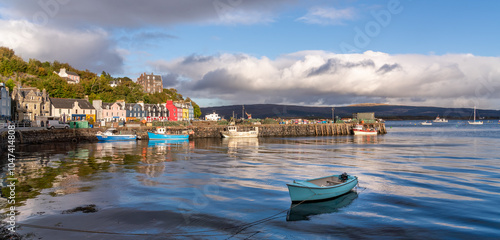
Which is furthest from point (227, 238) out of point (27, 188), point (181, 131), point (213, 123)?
point (213, 123)

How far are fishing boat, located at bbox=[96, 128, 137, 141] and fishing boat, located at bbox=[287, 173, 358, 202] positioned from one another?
62.8 meters

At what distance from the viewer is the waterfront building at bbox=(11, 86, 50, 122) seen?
83.1 m

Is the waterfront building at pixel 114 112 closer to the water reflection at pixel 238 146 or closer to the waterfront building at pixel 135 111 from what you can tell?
the waterfront building at pixel 135 111

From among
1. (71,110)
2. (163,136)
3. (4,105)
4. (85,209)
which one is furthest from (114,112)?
(85,209)

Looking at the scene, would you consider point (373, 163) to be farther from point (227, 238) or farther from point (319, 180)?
point (227, 238)

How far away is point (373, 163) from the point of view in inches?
1596

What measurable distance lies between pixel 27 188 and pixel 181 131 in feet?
214

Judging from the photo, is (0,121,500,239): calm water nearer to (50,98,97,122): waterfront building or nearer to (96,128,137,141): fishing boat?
(96,128,137,141): fishing boat

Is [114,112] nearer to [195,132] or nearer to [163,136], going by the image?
[195,132]

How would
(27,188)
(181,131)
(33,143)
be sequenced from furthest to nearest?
1. (181,131)
2. (33,143)
3. (27,188)

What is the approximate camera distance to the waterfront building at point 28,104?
83.1m

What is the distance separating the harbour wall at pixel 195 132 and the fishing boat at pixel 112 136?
1566mm

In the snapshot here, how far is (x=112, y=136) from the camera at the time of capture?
75438mm

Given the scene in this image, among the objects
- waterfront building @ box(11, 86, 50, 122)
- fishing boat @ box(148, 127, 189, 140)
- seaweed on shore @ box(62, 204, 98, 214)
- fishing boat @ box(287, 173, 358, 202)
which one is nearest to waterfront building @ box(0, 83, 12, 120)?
waterfront building @ box(11, 86, 50, 122)
